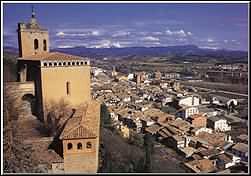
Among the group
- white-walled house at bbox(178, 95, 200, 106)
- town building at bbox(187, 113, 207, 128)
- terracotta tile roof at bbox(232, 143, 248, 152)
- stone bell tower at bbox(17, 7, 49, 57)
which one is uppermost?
stone bell tower at bbox(17, 7, 49, 57)

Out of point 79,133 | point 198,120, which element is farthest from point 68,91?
point 198,120

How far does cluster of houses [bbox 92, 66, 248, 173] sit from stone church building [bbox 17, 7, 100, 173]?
10.6 ft

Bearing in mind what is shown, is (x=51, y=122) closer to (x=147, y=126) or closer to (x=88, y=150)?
(x=88, y=150)

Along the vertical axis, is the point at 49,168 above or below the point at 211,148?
above

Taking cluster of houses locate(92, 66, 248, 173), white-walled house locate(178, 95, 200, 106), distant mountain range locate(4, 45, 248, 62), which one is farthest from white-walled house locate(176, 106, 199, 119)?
distant mountain range locate(4, 45, 248, 62)

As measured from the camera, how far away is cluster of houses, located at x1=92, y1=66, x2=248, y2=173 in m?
9.02

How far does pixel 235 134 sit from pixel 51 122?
923cm

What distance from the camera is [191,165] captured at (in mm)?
8281

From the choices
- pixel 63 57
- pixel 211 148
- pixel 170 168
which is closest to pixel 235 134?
pixel 211 148

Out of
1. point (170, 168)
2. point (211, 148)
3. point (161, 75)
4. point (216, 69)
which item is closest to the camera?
point (170, 168)

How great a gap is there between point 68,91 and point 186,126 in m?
7.95

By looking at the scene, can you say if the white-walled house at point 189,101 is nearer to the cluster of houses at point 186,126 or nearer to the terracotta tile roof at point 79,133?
the cluster of houses at point 186,126

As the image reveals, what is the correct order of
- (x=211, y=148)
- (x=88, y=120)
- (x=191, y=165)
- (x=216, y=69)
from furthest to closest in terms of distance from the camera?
(x=216, y=69), (x=211, y=148), (x=191, y=165), (x=88, y=120)

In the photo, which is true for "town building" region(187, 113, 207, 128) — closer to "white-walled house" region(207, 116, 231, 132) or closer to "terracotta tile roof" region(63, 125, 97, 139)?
"white-walled house" region(207, 116, 231, 132)
